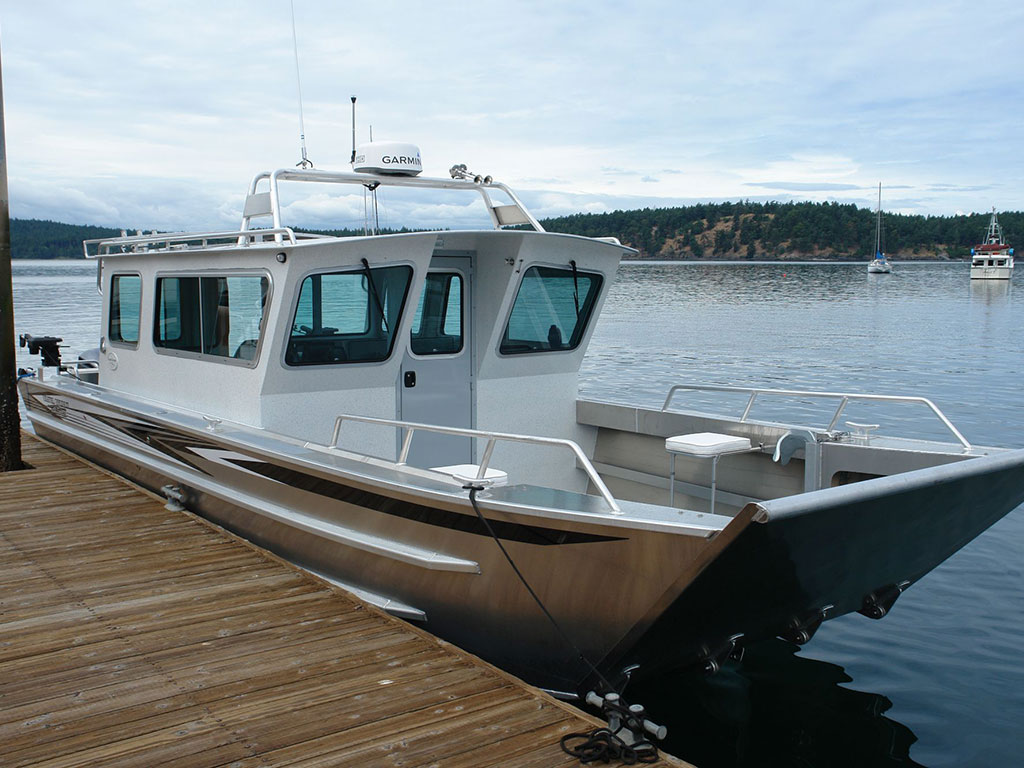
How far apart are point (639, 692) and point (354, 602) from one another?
5.48ft

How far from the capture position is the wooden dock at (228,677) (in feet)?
11.5

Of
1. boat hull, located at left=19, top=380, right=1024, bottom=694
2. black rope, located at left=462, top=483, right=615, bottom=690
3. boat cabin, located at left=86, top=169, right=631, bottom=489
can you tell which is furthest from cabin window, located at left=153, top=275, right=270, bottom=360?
black rope, located at left=462, top=483, right=615, bottom=690

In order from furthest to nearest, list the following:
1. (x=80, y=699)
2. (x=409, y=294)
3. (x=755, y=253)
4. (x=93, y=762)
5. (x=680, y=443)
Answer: (x=755, y=253)
(x=409, y=294)
(x=680, y=443)
(x=80, y=699)
(x=93, y=762)

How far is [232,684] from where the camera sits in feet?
13.2

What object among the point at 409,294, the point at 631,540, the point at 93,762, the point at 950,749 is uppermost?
the point at 409,294

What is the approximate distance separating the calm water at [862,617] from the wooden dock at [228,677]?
5.03 ft

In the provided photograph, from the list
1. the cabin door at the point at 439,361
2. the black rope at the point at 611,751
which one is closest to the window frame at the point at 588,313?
the cabin door at the point at 439,361

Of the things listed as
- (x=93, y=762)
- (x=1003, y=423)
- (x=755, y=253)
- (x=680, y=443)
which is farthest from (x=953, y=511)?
(x=755, y=253)

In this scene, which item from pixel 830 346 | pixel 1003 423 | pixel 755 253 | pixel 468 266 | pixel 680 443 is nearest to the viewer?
pixel 680 443

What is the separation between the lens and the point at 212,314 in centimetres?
609

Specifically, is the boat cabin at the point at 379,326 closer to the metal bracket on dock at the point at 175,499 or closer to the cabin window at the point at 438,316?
the cabin window at the point at 438,316

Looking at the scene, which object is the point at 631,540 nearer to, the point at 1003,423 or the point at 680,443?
the point at 680,443

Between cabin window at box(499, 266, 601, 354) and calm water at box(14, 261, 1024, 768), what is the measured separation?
2357 millimetres

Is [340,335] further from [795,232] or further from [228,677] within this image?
[795,232]
